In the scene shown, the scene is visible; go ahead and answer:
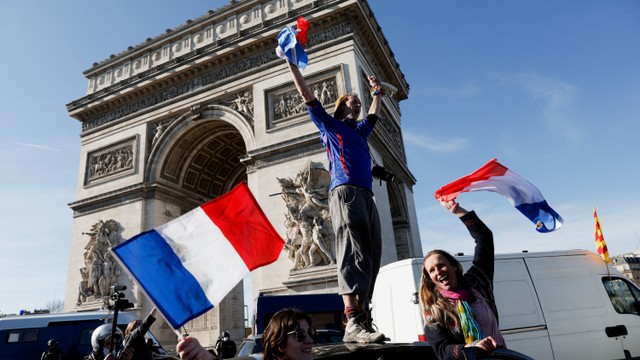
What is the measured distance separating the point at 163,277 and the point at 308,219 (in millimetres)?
10338

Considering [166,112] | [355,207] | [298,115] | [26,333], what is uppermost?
[166,112]

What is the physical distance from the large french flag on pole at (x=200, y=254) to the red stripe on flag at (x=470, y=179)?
1311 millimetres

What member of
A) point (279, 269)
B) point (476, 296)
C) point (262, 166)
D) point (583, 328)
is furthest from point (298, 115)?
point (476, 296)

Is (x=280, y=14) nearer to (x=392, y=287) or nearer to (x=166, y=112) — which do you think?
(x=166, y=112)

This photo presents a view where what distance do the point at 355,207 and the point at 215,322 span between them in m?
16.1

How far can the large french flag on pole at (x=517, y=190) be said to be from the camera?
3.29 metres

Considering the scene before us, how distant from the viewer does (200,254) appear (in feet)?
8.04

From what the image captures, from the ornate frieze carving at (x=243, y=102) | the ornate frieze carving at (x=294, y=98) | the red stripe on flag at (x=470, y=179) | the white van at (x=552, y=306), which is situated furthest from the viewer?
the ornate frieze carving at (x=243, y=102)

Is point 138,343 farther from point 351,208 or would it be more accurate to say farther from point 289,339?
point 289,339

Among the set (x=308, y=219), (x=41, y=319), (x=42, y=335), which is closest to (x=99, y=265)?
(x=41, y=319)

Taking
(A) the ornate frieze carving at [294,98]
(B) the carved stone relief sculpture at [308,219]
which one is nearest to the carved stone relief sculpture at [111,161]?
(A) the ornate frieze carving at [294,98]

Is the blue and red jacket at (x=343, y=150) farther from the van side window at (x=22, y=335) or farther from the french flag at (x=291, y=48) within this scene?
the van side window at (x=22, y=335)

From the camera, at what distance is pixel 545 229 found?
3.29 m

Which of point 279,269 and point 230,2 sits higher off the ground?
point 230,2
